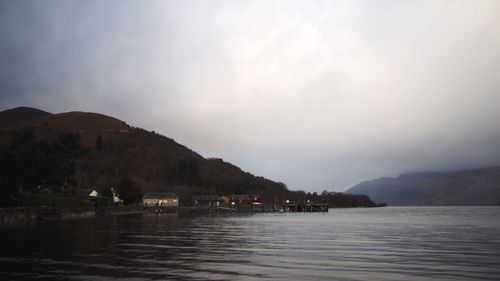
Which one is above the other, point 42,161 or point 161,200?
point 42,161

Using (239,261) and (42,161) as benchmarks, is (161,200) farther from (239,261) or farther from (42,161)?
(239,261)

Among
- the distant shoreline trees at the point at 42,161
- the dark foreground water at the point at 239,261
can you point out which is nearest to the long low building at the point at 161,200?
the distant shoreline trees at the point at 42,161

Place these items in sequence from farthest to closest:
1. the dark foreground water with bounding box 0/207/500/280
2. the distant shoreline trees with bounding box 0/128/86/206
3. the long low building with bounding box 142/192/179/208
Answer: the long low building with bounding box 142/192/179/208 < the distant shoreline trees with bounding box 0/128/86/206 < the dark foreground water with bounding box 0/207/500/280

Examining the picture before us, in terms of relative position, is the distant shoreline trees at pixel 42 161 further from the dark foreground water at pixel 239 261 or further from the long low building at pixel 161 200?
the long low building at pixel 161 200

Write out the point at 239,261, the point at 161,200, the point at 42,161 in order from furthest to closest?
1. the point at 161,200
2. the point at 42,161
3. the point at 239,261

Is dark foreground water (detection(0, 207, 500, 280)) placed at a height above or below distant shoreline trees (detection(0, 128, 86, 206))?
below

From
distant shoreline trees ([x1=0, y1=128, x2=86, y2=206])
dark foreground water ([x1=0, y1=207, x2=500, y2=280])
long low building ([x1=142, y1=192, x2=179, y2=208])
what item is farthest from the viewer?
long low building ([x1=142, y1=192, x2=179, y2=208])

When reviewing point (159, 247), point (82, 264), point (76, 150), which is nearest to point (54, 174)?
point (76, 150)

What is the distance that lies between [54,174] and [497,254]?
7311 cm

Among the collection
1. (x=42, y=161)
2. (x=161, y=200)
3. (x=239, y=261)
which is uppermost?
(x=42, y=161)

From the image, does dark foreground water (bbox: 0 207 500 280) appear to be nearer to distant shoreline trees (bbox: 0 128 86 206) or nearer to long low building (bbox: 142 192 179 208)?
distant shoreline trees (bbox: 0 128 86 206)

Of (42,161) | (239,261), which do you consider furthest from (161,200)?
(239,261)

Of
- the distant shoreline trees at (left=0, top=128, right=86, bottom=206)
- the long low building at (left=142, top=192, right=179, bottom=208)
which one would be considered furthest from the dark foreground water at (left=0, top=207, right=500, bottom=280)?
the long low building at (left=142, top=192, right=179, bottom=208)

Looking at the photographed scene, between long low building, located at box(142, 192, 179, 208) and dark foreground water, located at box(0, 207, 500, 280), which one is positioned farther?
long low building, located at box(142, 192, 179, 208)
